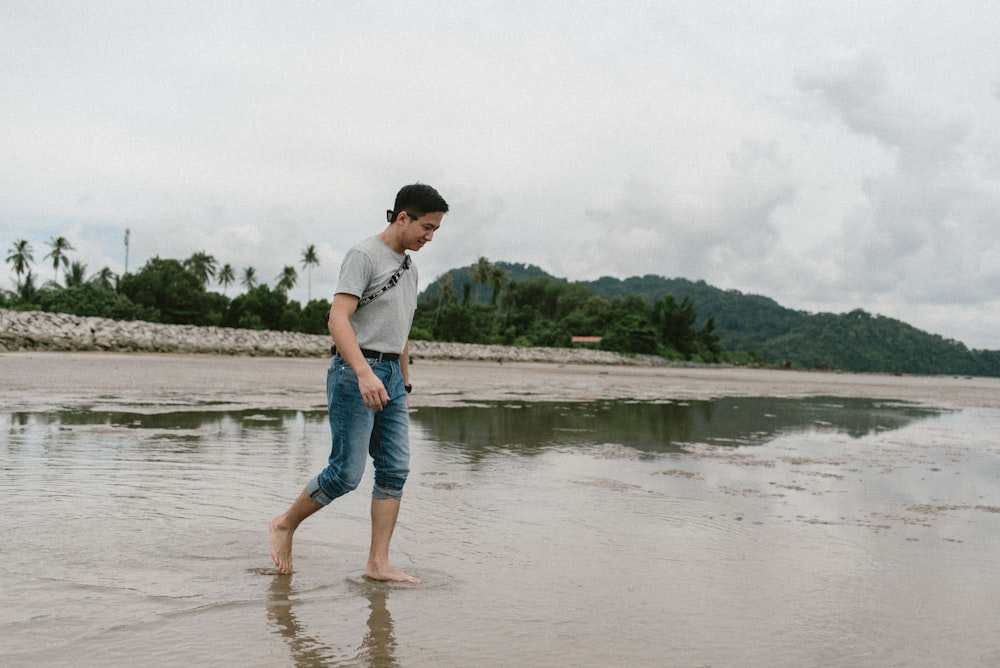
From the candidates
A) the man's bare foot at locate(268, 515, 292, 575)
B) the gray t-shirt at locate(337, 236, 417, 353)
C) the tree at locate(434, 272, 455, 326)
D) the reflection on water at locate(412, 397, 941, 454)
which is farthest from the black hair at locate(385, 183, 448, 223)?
the tree at locate(434, 272, 455, 326)

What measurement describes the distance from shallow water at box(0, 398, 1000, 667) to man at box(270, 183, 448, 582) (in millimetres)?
241

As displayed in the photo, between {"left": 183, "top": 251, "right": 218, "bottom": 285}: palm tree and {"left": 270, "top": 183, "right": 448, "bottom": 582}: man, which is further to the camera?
{"left": 183, "top": 251, "right": 218, "bottom": 285}: palm tree

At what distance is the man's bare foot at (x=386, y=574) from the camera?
11.1 ft

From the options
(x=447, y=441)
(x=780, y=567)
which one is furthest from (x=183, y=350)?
(x=780, y=567)

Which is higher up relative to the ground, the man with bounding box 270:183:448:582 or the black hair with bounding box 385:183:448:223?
the black hair with bounding box 385:183:448:223

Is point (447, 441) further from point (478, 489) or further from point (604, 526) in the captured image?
point (604, 526)

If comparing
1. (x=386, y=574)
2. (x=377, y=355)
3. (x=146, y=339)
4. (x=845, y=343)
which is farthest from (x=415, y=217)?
(x=845, y=343)

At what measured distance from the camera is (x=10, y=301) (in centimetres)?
6328

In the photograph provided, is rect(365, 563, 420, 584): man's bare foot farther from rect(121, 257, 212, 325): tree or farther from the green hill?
the green hill

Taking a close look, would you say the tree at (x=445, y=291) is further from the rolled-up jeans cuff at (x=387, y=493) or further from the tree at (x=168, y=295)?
the rolled-up jeans cuff at (x=387, y=493)

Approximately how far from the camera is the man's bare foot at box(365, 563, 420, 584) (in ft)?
11.1

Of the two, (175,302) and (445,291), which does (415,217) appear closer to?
(175,302)

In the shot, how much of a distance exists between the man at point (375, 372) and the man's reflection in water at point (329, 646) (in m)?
0.30

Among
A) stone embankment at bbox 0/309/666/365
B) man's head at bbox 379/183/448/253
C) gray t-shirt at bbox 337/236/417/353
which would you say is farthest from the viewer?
stone embankment at bbox 0/309/666/365
